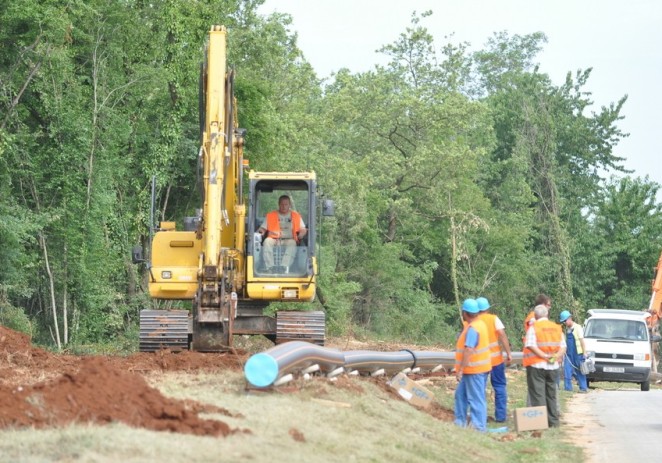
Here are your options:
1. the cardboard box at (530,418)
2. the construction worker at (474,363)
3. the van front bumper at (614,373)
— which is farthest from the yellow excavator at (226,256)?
the van front bumper at (614,373)

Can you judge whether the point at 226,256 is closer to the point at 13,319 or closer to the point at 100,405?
the point at 100,405

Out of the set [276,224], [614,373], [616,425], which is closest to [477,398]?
[616,425]

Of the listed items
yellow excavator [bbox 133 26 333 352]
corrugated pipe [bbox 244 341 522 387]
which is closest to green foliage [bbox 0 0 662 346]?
yellow excavator [bbox 133 26 333 352]

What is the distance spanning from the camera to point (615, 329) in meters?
33.8

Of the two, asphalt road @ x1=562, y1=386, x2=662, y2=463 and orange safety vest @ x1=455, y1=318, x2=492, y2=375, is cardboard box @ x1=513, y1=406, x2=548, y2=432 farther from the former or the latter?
orange safety vest @ x1=455, y1=318, x2=492, y2=375

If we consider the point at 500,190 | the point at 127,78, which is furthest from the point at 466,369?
the point at 500,190

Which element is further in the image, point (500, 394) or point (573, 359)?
point (573, 359)

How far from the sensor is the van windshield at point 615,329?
33625mm

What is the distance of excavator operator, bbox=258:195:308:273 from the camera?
22.2m

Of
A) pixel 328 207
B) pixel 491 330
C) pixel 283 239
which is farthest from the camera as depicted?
pixel 283 239

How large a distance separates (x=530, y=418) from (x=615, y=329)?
17.3 m

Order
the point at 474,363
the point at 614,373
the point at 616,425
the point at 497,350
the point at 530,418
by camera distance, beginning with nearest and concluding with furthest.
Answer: the point at 474,363 → the point at 530,418 → the point at 497,350 → the point at 616,425 → the point at 614,373

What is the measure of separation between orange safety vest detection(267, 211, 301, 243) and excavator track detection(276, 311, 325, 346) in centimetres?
137

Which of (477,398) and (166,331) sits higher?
(166,331)
